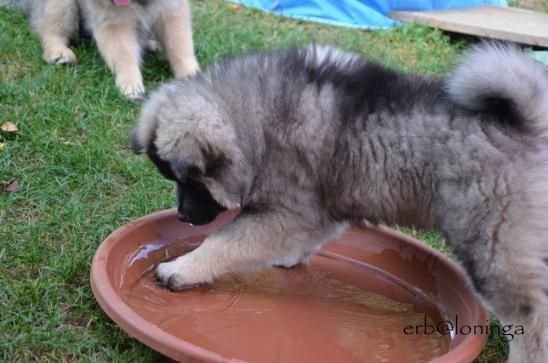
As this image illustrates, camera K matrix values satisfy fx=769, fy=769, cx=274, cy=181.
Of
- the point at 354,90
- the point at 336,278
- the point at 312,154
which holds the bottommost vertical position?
the point at 336,278

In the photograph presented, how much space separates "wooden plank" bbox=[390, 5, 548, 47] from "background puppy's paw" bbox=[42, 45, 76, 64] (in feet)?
10.5

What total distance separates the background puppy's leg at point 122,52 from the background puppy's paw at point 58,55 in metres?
0.20

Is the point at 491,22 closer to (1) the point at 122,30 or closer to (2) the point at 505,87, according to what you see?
(1) the point at 122,30

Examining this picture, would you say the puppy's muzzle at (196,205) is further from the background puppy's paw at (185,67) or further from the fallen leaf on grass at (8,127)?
the background puppy's paw at (185,67)

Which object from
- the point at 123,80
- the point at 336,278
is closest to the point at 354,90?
the point at 336,278

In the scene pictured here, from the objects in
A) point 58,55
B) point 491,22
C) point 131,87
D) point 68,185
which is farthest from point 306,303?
point 491,22

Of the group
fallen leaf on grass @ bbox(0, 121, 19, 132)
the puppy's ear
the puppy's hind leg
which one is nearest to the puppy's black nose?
the puppy's ear

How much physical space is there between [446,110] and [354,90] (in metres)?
0.38

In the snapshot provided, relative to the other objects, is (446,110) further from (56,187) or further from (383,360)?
(56,187)

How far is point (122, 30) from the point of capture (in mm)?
4934

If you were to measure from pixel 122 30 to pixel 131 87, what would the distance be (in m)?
0.43

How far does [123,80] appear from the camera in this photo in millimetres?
4793

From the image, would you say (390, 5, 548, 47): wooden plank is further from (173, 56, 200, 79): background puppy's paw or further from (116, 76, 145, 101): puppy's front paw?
(116, 76, 145, 101): puppy's front paw

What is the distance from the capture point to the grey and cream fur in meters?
2.63
